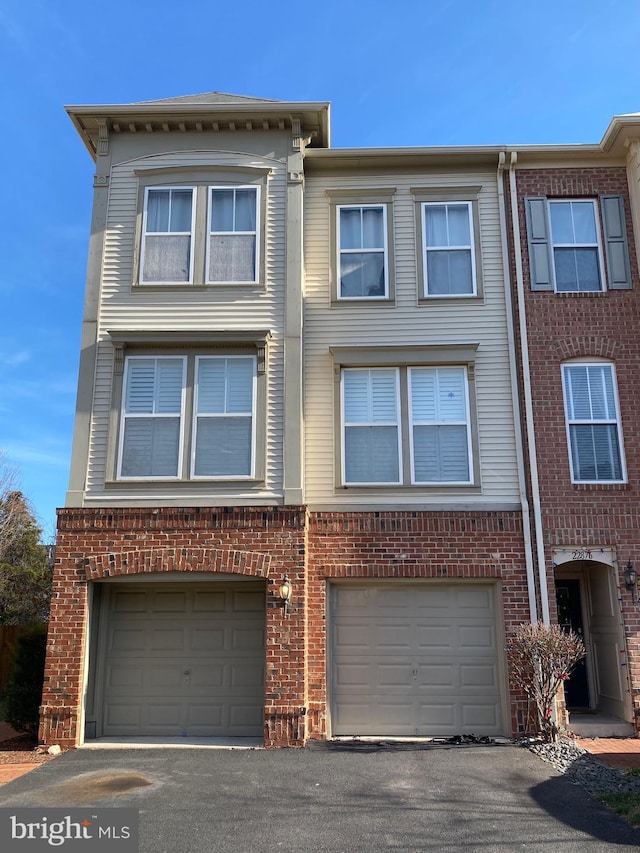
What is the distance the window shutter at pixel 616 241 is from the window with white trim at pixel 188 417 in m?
5.82

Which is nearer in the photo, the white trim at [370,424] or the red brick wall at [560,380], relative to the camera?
the red brick wall at [560,380]

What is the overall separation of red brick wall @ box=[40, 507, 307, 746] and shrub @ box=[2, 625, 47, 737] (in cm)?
83

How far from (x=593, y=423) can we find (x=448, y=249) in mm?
3563

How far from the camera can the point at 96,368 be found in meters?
11.0

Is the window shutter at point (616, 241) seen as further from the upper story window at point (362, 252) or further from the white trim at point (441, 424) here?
the upper story window at point (362, 252)

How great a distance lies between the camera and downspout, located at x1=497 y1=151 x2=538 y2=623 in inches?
408

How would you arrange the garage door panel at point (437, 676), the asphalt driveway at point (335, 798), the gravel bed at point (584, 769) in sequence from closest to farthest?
the asphalt driveway at point (335, 798) < the gravel bed at point (584, 769) < the garage door panel at point (437, 676)

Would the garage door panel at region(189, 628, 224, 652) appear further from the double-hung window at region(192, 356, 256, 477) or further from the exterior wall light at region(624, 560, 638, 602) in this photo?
the exterior wall light at region(624, 560, 638, 602)

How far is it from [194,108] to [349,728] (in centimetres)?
953

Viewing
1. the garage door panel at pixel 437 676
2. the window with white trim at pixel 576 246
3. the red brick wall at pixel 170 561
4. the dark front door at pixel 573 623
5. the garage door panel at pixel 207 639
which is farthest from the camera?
the window with white trim at pixel 576 246

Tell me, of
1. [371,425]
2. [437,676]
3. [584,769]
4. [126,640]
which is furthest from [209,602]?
[584,769]

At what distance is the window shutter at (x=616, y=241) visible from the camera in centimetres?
1147

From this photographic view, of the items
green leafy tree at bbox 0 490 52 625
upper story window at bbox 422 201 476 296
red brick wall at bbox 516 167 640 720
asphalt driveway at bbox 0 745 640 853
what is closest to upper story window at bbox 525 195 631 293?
red brick wall at bbox 516 167 640 720

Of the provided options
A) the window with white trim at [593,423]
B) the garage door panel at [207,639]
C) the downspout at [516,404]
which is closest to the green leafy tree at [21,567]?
the garage door panel at [207,639]
